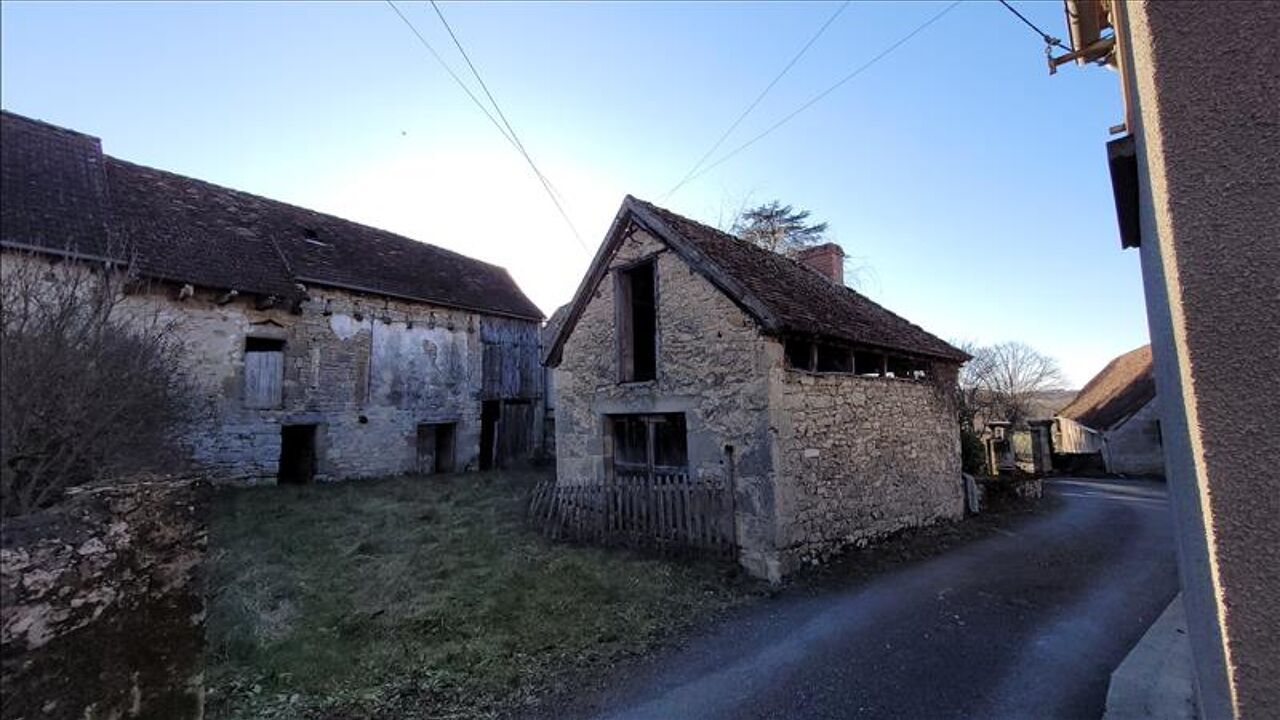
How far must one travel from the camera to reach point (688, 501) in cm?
827

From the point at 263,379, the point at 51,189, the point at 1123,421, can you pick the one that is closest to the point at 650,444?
the point at 263,379

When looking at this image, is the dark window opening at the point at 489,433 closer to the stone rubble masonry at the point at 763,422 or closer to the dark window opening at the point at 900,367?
the stone rubble masonry at the point at 763,422

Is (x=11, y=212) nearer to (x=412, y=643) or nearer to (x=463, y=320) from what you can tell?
(x=463, y=320)

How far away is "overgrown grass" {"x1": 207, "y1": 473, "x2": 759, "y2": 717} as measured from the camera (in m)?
4.60

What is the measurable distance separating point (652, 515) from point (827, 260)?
29.7ft

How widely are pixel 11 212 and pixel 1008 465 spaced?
31056mm

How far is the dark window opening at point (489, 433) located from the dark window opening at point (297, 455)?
5675 millimetres

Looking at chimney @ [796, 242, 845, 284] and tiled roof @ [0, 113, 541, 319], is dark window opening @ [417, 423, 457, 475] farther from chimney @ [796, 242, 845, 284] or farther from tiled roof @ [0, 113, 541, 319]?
chimney @ [796, 242, 845, 284]

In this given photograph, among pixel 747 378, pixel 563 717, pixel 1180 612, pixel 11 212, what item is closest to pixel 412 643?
pixel 563 717

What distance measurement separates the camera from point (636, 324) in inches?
427

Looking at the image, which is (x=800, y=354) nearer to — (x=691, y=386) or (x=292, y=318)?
(x=691, y=386)

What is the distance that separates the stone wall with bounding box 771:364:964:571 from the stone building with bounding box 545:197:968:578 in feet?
0.10

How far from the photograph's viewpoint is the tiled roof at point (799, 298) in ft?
28.1

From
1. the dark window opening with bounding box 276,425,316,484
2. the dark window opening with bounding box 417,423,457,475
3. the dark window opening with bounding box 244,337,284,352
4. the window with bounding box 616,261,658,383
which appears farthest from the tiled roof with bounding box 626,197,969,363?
the dark window opening with bounding box 417,423,457,475
